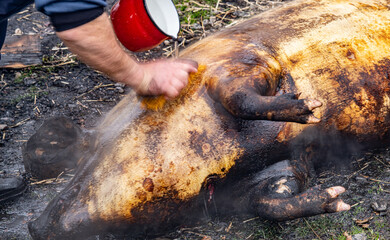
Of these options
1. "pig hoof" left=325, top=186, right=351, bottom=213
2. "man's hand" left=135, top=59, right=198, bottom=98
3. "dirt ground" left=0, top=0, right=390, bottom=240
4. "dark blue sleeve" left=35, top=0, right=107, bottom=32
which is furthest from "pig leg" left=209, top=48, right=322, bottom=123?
"dark blue sleeve" left=35, top=0, right=107, bottom=32

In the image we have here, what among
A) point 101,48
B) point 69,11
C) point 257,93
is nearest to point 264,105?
point 257,93

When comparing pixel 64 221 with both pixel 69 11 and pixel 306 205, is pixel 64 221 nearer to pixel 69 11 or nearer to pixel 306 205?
pixel 69 11

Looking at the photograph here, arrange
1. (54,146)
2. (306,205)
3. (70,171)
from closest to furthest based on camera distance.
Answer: (306,205) < (54,146) < (70,171)

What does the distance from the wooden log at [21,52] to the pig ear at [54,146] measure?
6.15 feet

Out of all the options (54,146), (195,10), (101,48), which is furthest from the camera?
(195,10)

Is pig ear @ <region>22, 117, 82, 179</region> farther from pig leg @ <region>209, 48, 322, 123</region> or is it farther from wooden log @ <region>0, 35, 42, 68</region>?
wooden log @ <region>0, 35, 42, 68</region>

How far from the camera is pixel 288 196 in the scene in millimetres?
2650

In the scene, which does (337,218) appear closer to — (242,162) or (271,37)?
(242,162)

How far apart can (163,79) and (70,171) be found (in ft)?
4.02

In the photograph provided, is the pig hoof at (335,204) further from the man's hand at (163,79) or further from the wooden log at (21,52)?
the wooden log at (21,52)

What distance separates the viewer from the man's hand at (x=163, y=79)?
2681 millimetres

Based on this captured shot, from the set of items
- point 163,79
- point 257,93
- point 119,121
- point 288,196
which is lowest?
point 288,196

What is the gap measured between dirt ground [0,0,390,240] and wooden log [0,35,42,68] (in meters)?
0.07

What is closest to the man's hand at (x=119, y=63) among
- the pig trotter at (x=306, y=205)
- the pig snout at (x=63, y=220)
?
the pig snout at (x=63, y=220)
